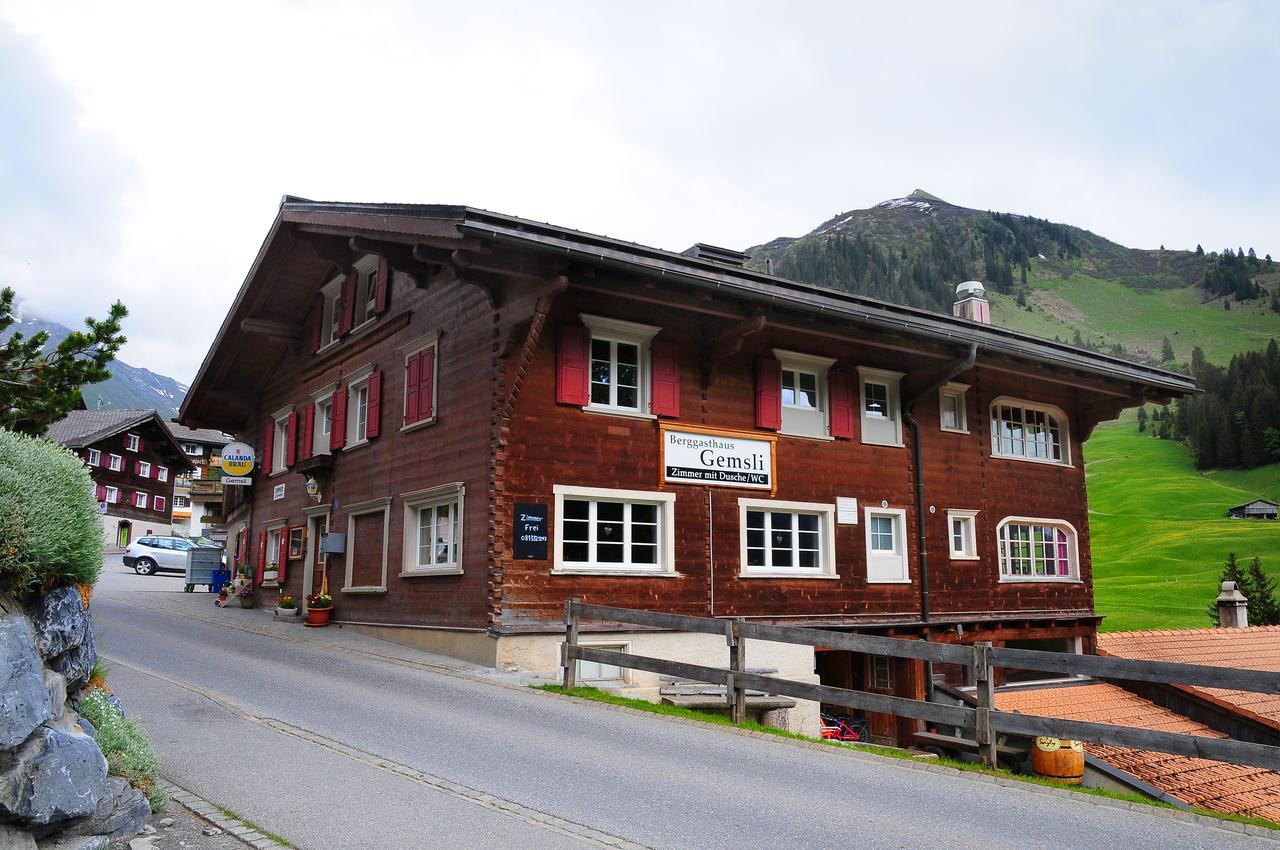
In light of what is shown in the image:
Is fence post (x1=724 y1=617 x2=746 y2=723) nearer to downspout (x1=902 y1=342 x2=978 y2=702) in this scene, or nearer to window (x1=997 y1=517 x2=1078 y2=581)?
downspout (x1=902 y1=342 x2=978 y2=702)

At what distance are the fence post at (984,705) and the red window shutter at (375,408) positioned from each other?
12.8 metres

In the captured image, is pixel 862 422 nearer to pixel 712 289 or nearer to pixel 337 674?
pixel 712 289

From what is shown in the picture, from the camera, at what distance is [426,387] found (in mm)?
17250

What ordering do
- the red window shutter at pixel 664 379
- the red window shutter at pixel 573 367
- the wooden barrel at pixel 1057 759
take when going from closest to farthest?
the wooden barrel at pixel 1057 759 → the red window shutter at pixel 573 367 → the red window shutter at pixel 664 379

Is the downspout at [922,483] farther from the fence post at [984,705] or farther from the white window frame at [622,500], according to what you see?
the fence post at [984,705]

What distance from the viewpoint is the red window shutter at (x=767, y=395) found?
58.0ft

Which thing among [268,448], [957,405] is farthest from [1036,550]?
[268,448]

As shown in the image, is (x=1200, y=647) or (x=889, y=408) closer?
(x=889, y=408)

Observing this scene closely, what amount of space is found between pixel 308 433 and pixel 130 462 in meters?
46.2

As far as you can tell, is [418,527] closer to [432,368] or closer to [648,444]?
[432,368]

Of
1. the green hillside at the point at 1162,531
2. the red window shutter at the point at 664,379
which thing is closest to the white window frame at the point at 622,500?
the red window shutter at the point at 664,379

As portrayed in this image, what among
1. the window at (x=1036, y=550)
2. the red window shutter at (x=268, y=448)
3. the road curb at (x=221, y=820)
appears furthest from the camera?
A: the red window shutter at (x=268, y=448)

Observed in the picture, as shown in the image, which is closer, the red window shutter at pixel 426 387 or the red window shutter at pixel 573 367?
the red window shutter at pixel 573 367

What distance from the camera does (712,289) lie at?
15.6m
